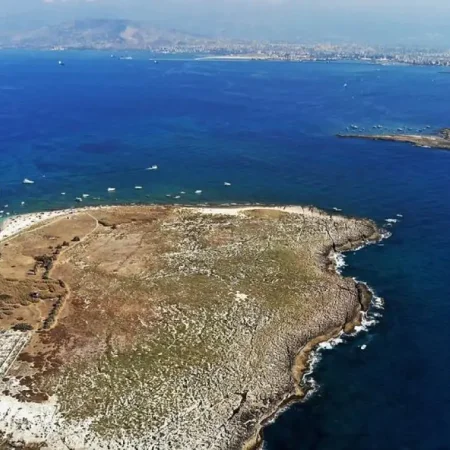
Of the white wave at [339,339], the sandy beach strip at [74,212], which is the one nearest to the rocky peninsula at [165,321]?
the white wave at [339,339]

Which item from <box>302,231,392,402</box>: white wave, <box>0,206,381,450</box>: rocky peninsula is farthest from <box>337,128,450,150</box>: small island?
<box>302,231,392,402</box>: white wave

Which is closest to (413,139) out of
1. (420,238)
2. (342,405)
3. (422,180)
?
(422,180)

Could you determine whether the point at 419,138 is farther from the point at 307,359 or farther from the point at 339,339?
the point at 307,359

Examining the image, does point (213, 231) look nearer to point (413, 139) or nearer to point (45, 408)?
Answer: point (45, 408)

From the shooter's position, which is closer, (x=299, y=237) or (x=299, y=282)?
(x=299, y=282)

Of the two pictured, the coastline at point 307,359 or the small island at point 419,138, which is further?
the small island at point 419,138

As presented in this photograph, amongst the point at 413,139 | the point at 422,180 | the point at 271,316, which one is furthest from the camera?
the point at 413,139

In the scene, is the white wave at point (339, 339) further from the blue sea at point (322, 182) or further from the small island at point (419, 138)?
the small island at point (419, 138)
